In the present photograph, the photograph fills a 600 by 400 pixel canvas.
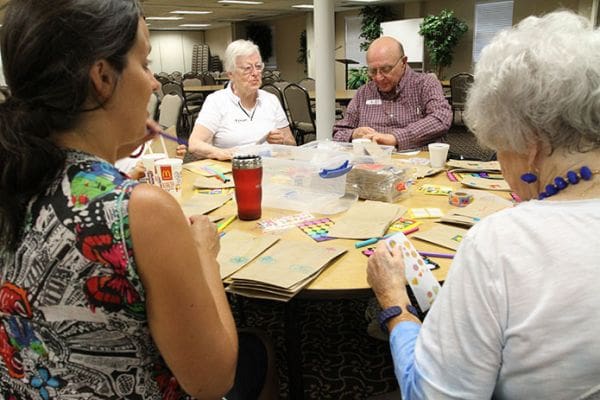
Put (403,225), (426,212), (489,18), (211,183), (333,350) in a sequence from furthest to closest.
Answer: (489,18) < (333,350) < (211,183) < (426,212) < (403,225)

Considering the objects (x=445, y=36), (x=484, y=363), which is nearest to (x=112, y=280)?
(x=484, y=363)

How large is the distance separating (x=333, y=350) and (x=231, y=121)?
1610 millimetres

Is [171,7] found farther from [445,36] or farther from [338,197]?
[338,197]

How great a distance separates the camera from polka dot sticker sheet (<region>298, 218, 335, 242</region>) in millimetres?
1421

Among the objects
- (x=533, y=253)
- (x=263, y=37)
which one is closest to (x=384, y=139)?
(x=533, y=253)

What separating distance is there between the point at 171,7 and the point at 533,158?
523 inches

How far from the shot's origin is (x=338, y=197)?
1739 millimetres

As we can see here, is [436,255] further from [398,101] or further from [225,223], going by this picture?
[398,101]

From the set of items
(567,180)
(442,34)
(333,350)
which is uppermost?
(442,34)

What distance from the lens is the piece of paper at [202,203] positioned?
1671mm

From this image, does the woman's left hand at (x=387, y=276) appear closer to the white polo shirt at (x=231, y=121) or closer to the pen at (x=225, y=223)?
the pen at (x=225, y=223)

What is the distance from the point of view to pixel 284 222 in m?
1.54

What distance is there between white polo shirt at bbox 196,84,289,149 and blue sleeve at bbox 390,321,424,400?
221 cm

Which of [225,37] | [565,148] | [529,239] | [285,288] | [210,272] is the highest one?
[225,37]
